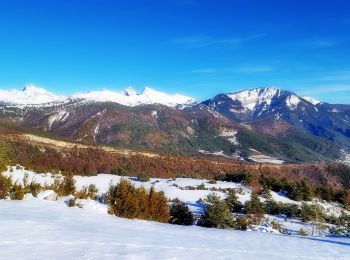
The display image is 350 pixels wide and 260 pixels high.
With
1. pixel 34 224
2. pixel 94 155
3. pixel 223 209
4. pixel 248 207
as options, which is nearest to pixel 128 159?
pixel 94 155

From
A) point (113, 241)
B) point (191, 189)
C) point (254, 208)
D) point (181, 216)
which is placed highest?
point (113, 241)

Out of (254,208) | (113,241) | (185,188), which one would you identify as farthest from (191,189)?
(113,241)

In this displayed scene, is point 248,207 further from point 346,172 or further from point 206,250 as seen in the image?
point 346,172

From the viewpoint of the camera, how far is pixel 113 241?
35.0ft

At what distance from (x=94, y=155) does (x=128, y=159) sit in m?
8.52

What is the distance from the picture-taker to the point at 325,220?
119 feet

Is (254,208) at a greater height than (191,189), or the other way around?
(191,189)

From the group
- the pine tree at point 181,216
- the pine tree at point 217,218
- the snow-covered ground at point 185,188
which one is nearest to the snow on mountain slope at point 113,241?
the pine tree at point 217,218

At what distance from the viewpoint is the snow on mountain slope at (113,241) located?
9180 millimetres

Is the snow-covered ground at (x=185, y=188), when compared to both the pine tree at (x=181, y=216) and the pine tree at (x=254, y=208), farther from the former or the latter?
the pine tree at (x=181, y=216)

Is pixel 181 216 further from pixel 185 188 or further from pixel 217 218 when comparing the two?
pixel 185 188

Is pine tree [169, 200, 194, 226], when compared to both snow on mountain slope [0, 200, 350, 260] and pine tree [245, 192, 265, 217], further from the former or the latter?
pine tree [245, 192, 265, 217]

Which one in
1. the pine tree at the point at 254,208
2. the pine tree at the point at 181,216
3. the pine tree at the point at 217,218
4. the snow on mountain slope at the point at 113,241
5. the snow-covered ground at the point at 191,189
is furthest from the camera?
the snow-covered ground at the point at 191,189

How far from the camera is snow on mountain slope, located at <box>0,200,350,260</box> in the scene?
9.18 meters
